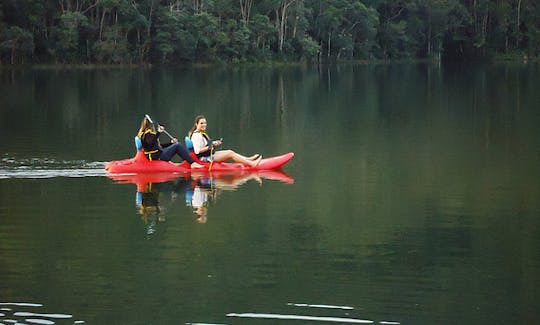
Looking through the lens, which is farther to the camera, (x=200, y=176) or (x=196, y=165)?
(x=196, y=165)

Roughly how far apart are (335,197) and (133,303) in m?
7.16

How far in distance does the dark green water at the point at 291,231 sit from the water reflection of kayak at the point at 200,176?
0.26 metres

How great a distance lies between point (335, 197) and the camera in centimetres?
1794

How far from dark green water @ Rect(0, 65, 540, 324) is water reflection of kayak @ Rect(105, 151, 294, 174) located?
0.38 m

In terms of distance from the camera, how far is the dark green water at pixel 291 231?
1127 cm

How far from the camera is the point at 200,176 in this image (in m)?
20.5

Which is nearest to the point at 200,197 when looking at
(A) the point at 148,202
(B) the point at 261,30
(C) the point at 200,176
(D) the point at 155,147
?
(A) the point at 148,202

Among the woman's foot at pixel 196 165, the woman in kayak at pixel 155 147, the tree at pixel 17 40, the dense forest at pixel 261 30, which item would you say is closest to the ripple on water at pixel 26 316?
the woman in kayak at pixel 155 147

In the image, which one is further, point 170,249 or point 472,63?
point 472,63

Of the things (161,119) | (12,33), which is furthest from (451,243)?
(12,33)

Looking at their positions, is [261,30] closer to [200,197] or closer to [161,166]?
[161,166]

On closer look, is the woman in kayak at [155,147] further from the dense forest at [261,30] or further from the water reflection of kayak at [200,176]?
the dense forest at [261,30]

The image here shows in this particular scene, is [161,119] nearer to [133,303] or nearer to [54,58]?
[133,303]

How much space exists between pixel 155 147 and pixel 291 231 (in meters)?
6.20
